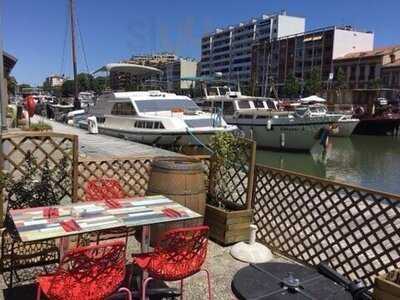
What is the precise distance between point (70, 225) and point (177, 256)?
30.7 inches

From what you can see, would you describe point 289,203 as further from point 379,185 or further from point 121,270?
point 379,185

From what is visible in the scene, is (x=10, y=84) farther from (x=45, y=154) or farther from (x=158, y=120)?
(x=45, y=154)

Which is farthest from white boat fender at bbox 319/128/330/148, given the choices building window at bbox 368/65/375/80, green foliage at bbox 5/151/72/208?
building window at bbox 368/65/375/80

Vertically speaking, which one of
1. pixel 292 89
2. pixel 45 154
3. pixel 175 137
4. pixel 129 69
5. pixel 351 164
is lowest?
pixel 351 164

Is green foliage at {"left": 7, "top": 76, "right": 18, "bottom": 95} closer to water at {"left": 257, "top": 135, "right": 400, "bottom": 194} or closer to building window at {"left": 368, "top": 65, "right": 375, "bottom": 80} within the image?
water at {"left": 257, "top": 135, "right": 400, "bottom": 194}

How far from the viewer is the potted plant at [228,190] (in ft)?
16.6

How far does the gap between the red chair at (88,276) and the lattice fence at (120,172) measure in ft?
8.60

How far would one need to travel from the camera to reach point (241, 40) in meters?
128

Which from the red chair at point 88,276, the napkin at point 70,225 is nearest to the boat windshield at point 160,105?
the napkin at point 70,225

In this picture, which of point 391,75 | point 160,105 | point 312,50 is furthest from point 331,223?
point 312,50

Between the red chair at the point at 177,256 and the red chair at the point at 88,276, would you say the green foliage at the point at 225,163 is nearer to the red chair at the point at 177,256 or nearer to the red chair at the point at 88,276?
the red chair at the point at 177,256

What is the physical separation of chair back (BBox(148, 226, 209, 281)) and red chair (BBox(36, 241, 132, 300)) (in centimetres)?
36

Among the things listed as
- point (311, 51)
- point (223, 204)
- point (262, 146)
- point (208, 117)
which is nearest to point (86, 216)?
point (223, 204)

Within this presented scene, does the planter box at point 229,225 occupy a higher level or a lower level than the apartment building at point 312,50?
lower
